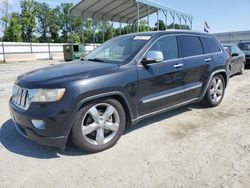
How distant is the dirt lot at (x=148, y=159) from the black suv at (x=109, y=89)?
31 cm

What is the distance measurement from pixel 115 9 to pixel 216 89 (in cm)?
2124

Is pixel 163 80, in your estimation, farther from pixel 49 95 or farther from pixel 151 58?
pixel 49 95

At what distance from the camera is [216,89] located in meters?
5.68

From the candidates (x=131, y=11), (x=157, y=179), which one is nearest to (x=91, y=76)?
(x=157, y=179)

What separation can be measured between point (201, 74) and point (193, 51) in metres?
0.52

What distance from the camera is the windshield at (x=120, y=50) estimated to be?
401cm

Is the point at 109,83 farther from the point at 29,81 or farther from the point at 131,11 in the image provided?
the point at 131,11

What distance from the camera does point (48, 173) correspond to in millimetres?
3004

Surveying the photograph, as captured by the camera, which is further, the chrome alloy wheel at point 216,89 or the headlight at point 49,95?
the chrome alloy wheel at point 216,89

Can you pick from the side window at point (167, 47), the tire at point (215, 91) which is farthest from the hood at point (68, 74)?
the tire at point (215, 91)

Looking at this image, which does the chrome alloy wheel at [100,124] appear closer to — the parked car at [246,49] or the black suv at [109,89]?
the black suv at [109,89]

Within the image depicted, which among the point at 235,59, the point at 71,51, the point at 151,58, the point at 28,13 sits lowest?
the point at 235,59

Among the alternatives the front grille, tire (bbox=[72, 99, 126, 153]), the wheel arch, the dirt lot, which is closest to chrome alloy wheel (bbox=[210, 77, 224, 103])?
the dirt lot

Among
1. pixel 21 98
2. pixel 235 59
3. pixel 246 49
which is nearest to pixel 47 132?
pixel 21 98
